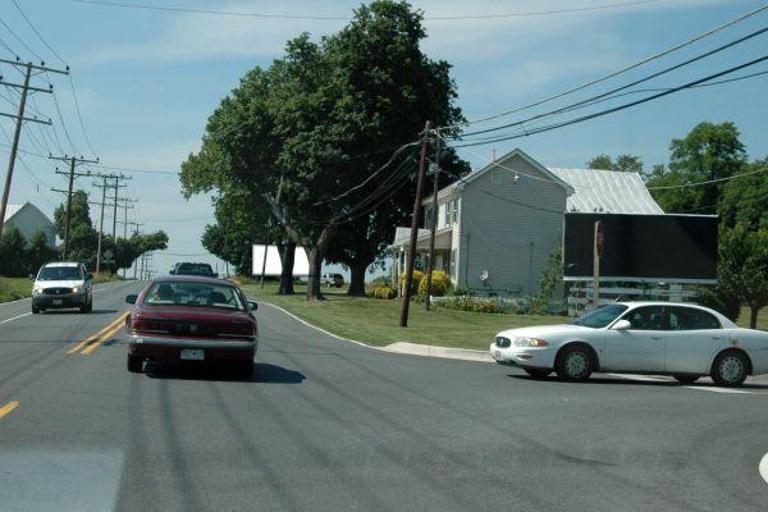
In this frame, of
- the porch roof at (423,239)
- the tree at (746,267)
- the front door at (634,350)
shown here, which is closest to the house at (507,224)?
the porch roof at (423,239)

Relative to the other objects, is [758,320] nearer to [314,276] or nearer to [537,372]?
[314,276]

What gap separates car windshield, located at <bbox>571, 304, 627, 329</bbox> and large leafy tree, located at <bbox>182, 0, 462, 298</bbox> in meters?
33.3

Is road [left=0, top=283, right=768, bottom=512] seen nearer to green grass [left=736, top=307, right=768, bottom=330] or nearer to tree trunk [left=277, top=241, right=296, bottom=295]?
green grass [left=736, top=307, right=768, bottom=330]

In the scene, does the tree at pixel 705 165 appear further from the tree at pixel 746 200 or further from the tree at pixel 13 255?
the tree at pixel 13 255

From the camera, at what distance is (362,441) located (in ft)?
34.3

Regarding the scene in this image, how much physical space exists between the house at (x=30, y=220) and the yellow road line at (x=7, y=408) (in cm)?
11586

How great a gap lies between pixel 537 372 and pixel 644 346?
205cm

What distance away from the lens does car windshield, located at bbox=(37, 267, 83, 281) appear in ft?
116

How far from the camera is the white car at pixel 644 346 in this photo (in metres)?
18.0

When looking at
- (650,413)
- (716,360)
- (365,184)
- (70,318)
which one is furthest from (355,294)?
(650,413)

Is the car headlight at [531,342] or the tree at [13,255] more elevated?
the tree at [13,255]

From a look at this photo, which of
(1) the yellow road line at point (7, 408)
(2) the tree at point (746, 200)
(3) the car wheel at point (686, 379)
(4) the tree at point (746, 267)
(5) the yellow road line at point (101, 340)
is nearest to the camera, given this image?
(1) the yellow road line at point (7, 408)

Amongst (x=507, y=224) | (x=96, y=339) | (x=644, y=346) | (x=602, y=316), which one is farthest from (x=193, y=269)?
(x=644, y=346)

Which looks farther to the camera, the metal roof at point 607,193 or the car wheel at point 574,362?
the metal roof at point 607,193
